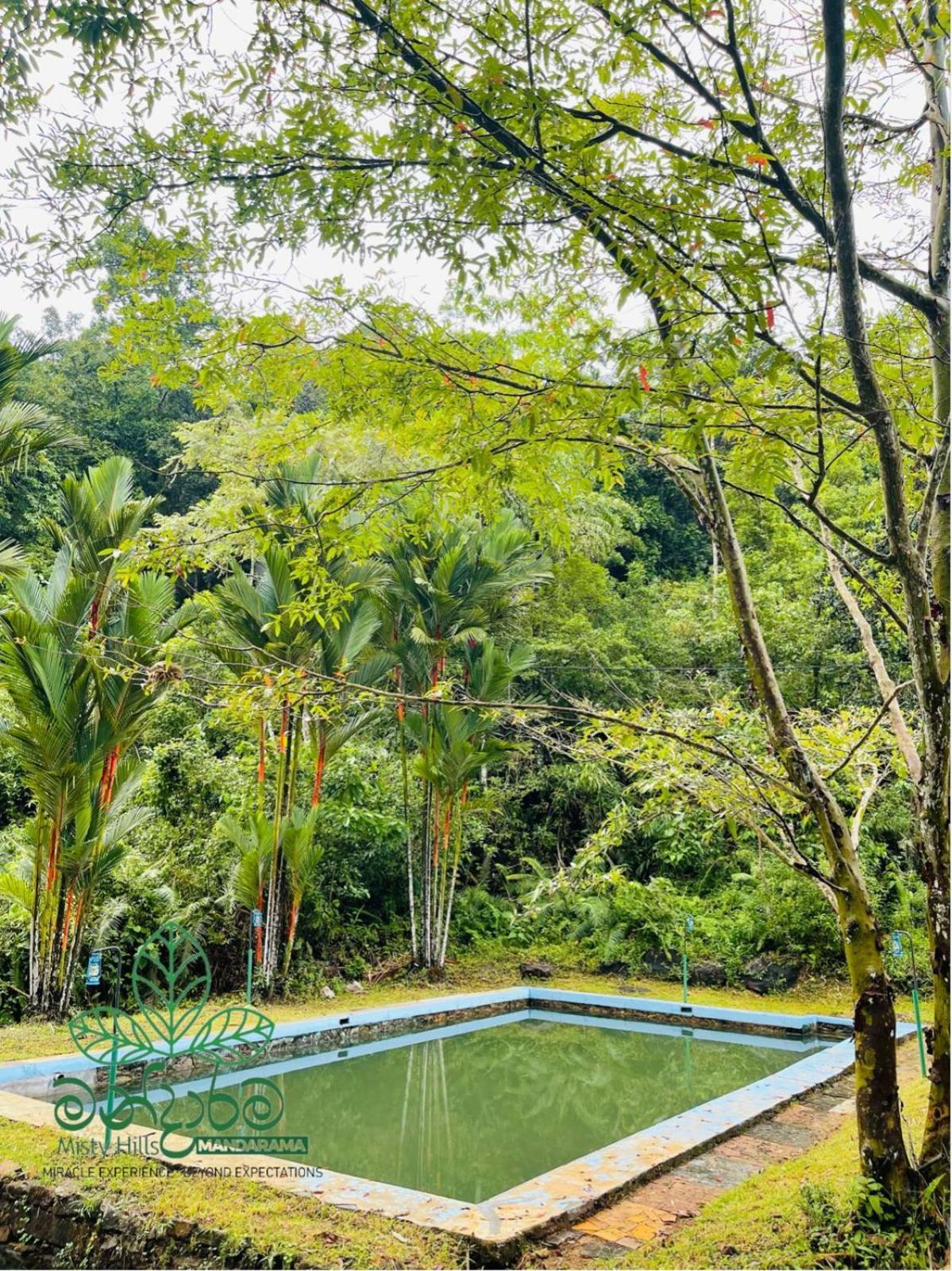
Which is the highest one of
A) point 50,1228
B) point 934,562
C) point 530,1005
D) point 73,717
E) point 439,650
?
point 439,650

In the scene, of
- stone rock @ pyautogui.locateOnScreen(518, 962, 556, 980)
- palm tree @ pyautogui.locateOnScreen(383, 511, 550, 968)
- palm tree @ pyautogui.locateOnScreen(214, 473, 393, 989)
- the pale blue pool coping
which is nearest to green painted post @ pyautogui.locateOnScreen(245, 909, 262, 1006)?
palm tree @ pyautogui.locateOnScreen(214, 473, 393, 989)

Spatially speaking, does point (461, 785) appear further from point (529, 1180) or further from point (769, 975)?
point (529, 1180)

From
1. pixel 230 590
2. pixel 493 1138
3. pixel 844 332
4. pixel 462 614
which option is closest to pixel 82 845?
pixel 230 590

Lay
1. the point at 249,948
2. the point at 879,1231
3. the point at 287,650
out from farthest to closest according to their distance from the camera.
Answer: the point at 287,650
the point at 249,948
the point at 879,1231

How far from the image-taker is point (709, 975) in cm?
866

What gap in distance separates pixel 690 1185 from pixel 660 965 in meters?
5.86

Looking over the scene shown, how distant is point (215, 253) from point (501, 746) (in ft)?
22.2

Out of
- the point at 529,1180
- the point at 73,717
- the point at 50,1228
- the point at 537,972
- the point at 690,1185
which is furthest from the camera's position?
the point at 537,972

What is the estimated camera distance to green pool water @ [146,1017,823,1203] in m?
4.16

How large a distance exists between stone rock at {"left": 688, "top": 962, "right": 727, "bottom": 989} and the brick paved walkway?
11.7 ft

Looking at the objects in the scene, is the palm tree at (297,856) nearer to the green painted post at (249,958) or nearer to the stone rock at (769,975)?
the green painted post at (249,958)

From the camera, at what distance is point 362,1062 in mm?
6320

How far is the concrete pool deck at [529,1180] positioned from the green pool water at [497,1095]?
44 centimetres

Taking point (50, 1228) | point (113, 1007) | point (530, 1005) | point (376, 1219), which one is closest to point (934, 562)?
point (376, 1219)
